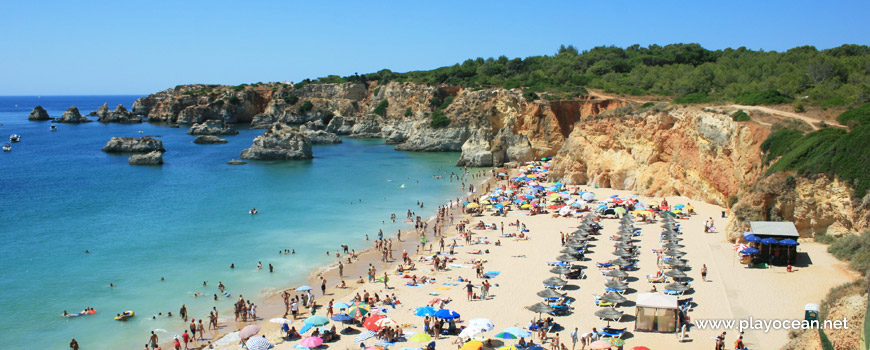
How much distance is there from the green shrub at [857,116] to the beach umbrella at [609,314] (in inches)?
614

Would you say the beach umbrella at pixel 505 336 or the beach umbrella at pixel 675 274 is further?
the beach umbrella at pixel 675 274

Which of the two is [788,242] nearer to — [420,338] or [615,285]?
[615,285]

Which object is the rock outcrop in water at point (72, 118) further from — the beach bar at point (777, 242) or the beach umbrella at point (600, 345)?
the beach umbrella at point (600, 345)

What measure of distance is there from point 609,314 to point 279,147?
50.1m

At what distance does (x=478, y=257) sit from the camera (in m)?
25.0

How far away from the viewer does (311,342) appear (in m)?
15.7

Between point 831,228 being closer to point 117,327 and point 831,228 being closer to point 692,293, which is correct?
point 692,293

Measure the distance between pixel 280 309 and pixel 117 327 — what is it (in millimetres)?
5005

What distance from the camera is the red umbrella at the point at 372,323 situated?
16.3 metres

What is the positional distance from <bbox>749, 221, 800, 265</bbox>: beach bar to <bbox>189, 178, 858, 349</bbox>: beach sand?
1.37 feet

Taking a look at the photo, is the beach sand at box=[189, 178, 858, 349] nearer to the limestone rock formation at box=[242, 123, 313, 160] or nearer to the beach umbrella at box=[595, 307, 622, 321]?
the beach umbrella at box=[595, 307, 622, 321]

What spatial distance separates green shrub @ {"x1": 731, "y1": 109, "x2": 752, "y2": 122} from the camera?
92.5ft

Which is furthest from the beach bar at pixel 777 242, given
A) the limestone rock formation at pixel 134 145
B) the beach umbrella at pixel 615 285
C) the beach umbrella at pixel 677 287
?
the limestone rock formation at pixel 134 145

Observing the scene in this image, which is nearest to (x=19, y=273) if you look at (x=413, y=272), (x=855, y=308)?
(x=413, y=272)
